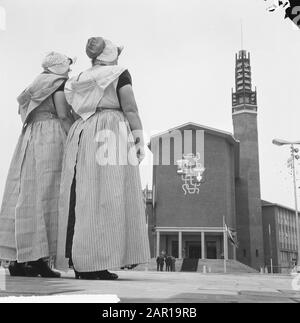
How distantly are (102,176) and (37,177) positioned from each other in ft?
1.93

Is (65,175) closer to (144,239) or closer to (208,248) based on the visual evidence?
(144,239)

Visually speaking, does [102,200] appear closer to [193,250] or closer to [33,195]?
[33,195]

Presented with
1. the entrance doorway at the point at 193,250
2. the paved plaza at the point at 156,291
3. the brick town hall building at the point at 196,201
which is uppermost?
the brick town hall building at the point at 196,201

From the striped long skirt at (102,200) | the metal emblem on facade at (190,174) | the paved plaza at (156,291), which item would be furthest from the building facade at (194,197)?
the paved plaza at (156,291)

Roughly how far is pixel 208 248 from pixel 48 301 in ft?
118

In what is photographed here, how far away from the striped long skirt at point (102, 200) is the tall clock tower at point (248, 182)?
3749 centimetres

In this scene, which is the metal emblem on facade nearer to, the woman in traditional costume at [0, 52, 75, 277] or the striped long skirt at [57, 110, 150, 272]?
the woman in traditional costume at [0, 52, 75, 277]

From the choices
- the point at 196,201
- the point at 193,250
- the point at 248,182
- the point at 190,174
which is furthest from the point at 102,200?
the point at 248,182

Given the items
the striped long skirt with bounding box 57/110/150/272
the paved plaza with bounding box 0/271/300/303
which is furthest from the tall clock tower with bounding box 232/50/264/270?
the paved plaza with bounding box 0/271/300/303

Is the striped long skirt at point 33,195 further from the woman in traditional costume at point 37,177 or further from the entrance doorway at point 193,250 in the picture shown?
the entrance doorway at point 193,250

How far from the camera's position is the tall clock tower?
40469 millimetres

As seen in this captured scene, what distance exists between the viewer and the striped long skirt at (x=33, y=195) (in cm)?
291

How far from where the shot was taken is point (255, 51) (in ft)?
10.6
